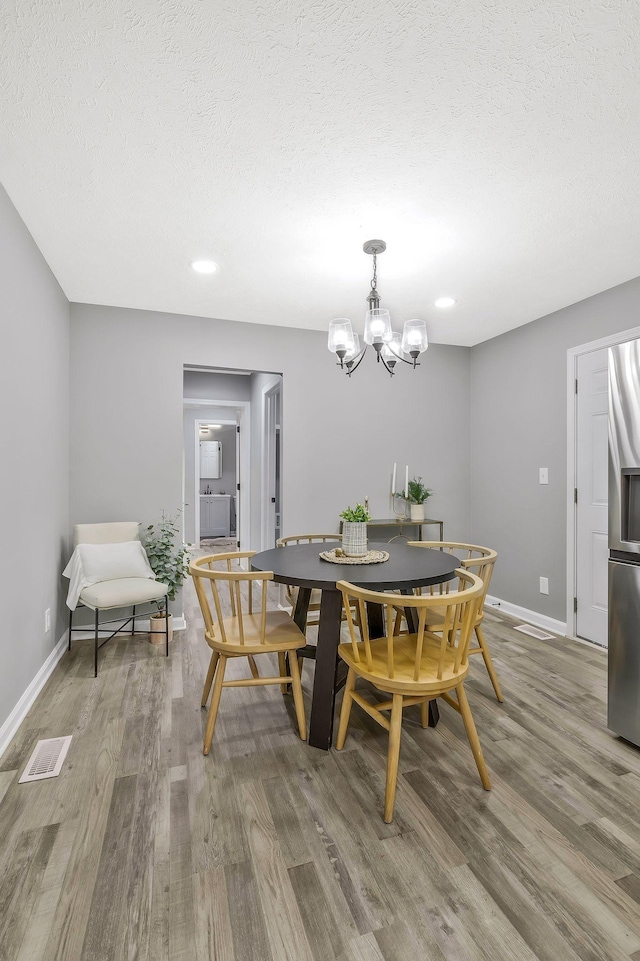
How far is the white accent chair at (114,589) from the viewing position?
2.92 metres

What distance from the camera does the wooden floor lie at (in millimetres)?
1256

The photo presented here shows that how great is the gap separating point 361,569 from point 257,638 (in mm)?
587

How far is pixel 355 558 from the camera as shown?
8.23 ft

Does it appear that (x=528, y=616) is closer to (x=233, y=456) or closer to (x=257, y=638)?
(x=257, y=638)

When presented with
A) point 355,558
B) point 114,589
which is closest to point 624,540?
point 355,558

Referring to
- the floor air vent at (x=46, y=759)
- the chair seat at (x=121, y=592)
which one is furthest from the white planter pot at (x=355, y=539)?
the floor air vent at (x=46, y=759)

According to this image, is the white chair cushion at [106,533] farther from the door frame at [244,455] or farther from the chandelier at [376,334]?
the door frame at [244,455]

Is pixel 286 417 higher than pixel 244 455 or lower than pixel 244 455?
higher

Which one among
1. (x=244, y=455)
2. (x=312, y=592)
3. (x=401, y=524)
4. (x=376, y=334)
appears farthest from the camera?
(x=244, y=455)

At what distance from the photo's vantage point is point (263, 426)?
5539 mm

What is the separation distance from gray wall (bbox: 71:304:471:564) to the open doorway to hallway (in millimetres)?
257

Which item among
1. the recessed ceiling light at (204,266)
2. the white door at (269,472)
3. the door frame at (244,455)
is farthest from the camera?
the door frame at (244,455)

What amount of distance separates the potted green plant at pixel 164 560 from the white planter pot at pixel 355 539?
1.47 meters

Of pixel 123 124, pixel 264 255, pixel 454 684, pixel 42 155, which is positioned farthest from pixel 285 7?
pixel 454 684
